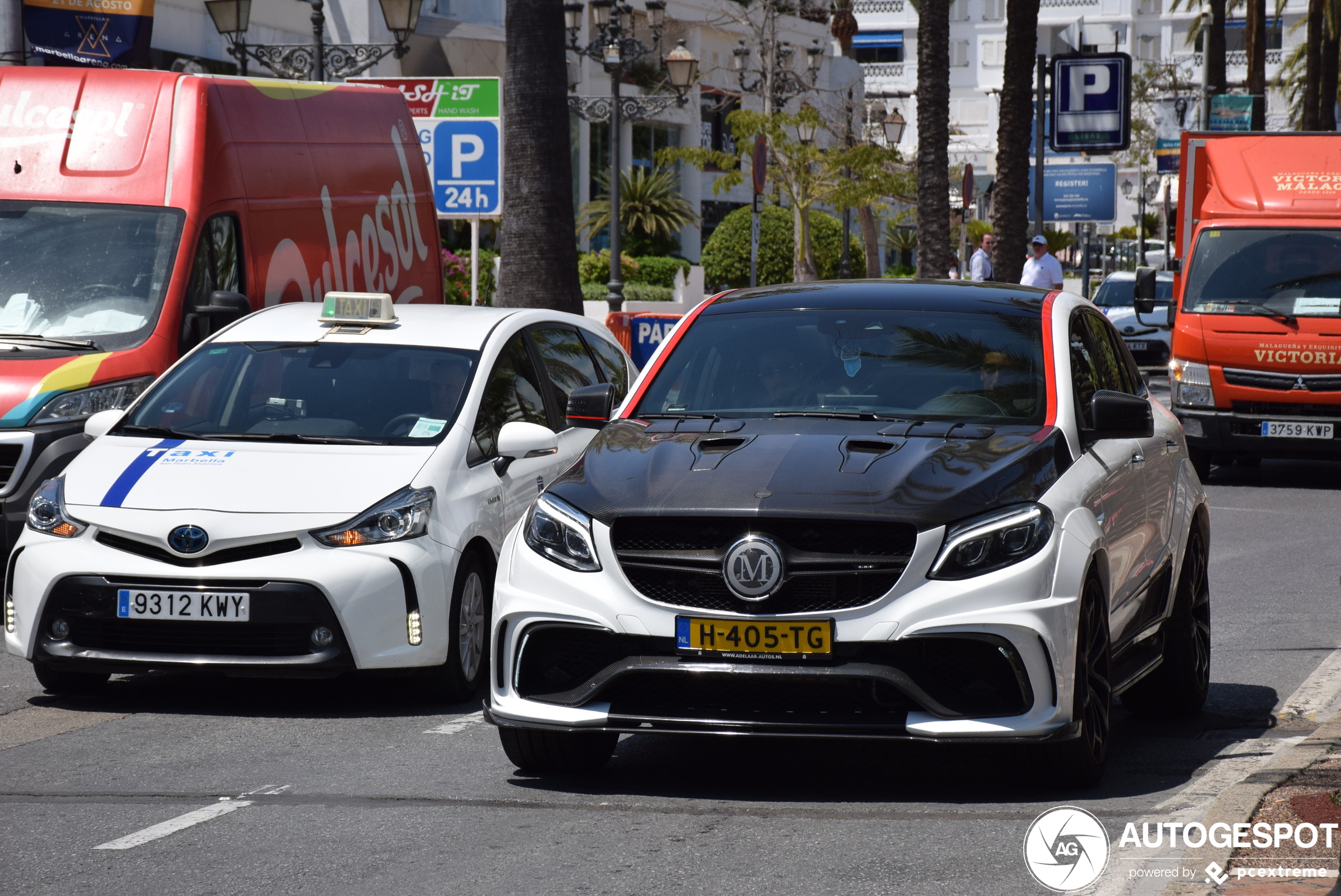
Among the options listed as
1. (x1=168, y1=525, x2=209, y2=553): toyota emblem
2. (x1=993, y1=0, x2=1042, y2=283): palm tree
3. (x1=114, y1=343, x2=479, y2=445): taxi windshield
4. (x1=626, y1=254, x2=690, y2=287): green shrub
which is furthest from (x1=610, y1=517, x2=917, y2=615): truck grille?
(x1=626, y1=254, x2=690, y2=287): green shrub

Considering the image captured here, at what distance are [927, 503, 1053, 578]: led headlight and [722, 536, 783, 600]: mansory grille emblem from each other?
451 millimetres

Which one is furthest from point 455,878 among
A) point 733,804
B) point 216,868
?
point 733,804

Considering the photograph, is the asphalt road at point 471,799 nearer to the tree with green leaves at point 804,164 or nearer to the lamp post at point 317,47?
the lamp post at point 317,47

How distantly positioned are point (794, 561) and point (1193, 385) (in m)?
12.7

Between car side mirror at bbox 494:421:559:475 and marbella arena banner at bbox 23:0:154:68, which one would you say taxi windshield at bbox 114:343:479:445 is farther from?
marbella arena banner at bbox 23:0:154:68

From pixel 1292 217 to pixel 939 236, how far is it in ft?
35.3

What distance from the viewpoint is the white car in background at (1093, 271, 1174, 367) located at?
32.9m

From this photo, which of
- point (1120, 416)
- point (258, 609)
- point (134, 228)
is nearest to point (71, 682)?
point (258, 609)

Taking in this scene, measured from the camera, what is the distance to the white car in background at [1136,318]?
32938 mm

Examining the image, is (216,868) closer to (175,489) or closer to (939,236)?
(175,489)

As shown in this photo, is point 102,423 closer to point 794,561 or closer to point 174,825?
point 174,825

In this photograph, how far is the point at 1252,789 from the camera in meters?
5.70

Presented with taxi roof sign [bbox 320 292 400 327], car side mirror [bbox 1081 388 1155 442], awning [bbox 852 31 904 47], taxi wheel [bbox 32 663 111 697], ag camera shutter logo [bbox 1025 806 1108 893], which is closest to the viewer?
ag camera shutter logo [bbox 1025 806 1108 893]

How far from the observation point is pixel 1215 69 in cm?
4028
